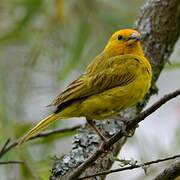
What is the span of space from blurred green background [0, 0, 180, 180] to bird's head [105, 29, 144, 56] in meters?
0.34

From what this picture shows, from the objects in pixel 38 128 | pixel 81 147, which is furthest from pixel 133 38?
pixel 38 128

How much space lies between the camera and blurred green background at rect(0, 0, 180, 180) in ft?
18.2

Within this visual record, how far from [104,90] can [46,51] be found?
4.01ft

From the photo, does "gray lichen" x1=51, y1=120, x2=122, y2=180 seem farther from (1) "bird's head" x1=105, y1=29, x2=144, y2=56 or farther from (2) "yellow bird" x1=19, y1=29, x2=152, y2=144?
(1) "bird's head" x1=105, y1=29, x2=144, y2=56

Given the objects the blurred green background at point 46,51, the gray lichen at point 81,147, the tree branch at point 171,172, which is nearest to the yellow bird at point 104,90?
the gray lichen at point 81,147

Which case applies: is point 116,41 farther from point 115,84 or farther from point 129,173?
point 129,173

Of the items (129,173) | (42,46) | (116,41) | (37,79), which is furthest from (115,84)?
(129,173)

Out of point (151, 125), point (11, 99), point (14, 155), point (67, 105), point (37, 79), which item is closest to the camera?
point (67, 105)

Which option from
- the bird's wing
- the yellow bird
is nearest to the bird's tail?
the yellow bird

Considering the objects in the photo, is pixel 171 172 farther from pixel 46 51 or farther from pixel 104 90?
pixel 46 51

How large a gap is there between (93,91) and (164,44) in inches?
41.5

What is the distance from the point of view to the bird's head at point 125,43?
5.51 m

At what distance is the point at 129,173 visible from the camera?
27.0 ft

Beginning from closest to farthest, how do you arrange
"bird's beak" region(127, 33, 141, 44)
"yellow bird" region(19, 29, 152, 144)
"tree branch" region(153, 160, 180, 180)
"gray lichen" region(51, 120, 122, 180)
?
1. "tree branch" region(153, 160, 180, 180)
2. "gray lichen" region(51, 120, 122, 180)
3. "yellow bird" region(19, 29, 152, 144)
4. "bird's beak" region(127, 33, 141, 44)
